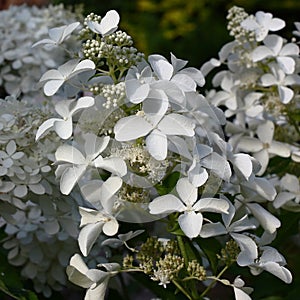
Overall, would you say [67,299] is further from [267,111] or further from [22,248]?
[267,111]

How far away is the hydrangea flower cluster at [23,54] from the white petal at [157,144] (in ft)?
1.66

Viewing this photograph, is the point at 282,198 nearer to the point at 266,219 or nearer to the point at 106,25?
the point at 266,219

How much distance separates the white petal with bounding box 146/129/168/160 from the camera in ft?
2.20

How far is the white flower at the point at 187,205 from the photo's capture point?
2.25 feet

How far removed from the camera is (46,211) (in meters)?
0.89

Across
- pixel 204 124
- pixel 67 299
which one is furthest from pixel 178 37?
pixel 204 124

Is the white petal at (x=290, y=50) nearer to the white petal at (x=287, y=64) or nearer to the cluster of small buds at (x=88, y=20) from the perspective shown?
the white petal at (x=287, y=64)

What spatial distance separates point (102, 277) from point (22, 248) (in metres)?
0.33

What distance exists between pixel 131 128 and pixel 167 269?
0.14 meters

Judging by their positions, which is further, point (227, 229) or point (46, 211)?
point (46, 211)

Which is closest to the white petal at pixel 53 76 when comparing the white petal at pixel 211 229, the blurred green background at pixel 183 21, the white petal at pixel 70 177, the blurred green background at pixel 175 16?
the white petal at pixel 70 177

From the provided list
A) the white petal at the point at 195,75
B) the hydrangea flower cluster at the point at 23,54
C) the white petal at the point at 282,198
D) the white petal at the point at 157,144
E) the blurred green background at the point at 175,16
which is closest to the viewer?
the white petal at the point at 157,144

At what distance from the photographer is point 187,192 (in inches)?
27.5

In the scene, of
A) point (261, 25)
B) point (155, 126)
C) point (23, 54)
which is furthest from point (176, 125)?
point (23, 54)
